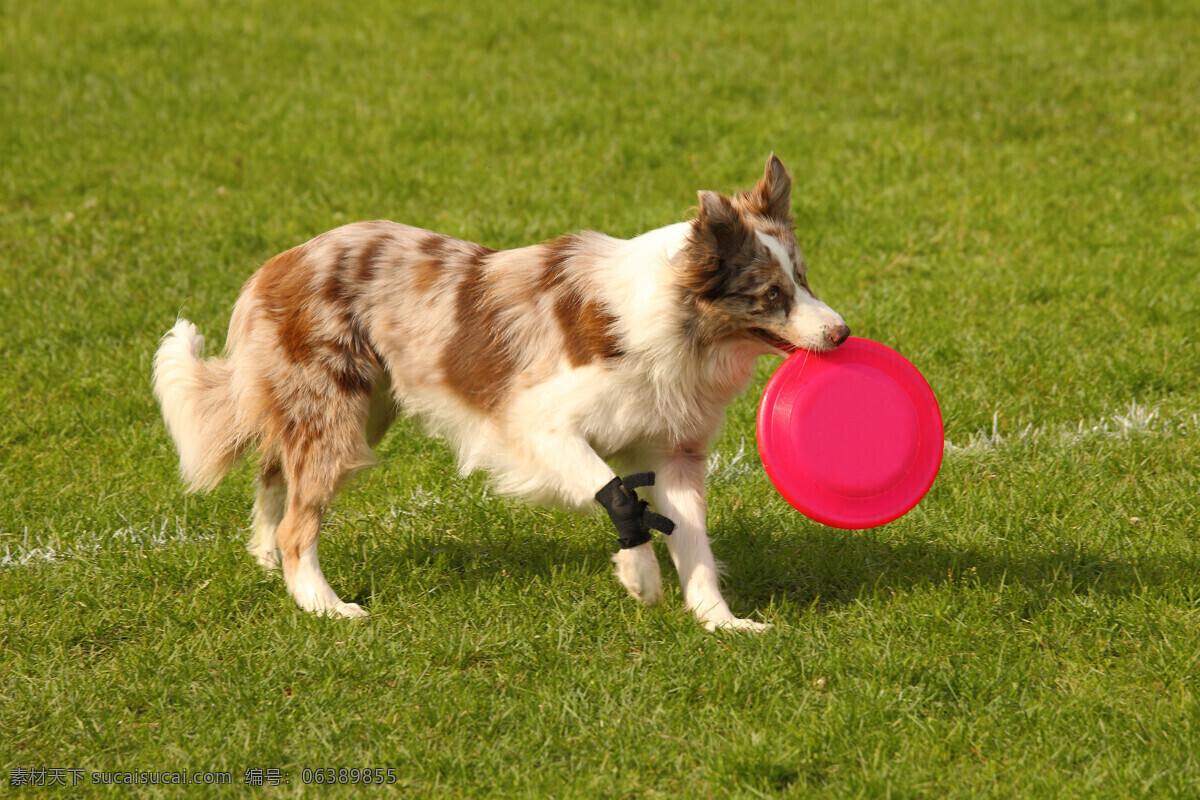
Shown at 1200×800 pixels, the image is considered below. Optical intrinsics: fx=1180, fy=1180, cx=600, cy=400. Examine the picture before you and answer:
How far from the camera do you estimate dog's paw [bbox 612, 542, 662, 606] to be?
438 cm

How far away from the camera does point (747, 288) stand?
4.07 metres

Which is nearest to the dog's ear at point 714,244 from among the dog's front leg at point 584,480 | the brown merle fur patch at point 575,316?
the brown merle fur patch at point 575,316

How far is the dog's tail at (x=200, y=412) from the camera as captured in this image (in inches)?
189

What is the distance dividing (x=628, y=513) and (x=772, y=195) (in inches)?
50.6

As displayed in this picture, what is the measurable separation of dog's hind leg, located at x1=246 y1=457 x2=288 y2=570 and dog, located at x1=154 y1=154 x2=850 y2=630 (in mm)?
13

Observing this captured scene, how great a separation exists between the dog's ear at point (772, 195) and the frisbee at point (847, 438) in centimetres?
55

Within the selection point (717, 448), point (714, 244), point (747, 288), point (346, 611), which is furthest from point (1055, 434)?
point (346, 611)

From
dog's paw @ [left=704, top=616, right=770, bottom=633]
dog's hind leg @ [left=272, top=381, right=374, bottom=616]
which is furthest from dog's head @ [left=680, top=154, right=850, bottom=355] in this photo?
dog's hind leg @ [left=272, top=381, right=374, bottom=616]

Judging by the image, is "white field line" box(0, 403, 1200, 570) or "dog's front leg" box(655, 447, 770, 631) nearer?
"dog's front leg" box(655, 447, 770, 631)

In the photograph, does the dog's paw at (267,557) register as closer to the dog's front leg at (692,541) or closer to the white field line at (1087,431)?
the dog's front leg at (692,541)

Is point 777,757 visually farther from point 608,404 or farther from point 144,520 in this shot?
point 144,520

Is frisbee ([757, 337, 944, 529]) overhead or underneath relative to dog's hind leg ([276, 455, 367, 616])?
overhead

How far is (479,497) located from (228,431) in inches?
48.7

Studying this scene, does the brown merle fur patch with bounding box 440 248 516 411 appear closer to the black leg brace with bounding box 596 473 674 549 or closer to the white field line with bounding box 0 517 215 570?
the black leg brace with bounding box 596 473 674 549
